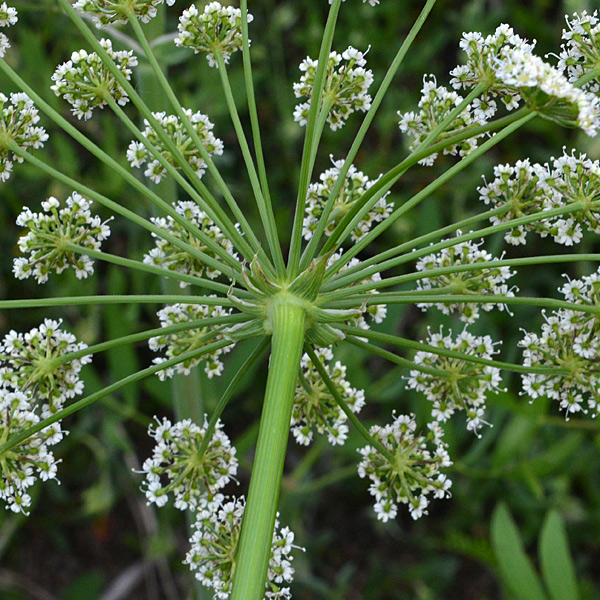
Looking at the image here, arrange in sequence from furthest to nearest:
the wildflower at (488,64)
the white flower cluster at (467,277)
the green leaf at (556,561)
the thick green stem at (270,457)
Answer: the green leaf at (556,561)
the white flower cluster at (467,277)
the wildflower at (488,64)
the thick green stem at (270,457)

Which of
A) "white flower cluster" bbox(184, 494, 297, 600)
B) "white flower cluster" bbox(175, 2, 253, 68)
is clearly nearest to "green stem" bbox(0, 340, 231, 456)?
"white flower cluster" bbox(184, 494, 297, 600)

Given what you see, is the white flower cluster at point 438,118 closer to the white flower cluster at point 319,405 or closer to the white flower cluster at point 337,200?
the white flower cluster at point 337,200

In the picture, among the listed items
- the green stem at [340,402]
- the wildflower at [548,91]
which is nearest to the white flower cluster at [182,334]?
the green stem at [340,402]

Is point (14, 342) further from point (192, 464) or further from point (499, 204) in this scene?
point (499, 204)

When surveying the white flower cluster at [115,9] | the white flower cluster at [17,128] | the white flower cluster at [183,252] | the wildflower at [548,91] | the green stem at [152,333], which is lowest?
the green stem at [152,333]

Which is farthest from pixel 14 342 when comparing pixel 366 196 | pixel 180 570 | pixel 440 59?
pixel 440 59

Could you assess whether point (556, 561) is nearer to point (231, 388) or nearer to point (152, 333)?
→ point (231, 388)

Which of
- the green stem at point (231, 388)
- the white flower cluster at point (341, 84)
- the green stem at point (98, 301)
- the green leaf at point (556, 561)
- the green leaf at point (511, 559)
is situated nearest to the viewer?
the green stem at point (98, 301)
